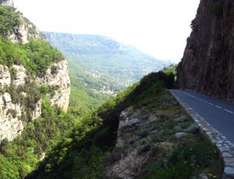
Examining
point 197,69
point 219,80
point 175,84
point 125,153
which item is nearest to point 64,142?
point 175,84

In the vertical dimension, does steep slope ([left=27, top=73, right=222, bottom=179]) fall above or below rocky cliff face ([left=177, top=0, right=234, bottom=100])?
below

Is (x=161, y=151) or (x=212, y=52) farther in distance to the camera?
(x=212, y=52)

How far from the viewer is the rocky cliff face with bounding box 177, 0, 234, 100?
157ft

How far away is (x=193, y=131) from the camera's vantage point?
906 inches

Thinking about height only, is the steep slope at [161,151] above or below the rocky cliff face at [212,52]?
below

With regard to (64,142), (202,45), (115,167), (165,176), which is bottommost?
(64,142)

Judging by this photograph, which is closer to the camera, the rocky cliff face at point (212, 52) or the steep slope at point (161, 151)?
the steep slope at point (161, 151)

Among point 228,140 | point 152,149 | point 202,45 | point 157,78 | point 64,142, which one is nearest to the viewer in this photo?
point 228,140

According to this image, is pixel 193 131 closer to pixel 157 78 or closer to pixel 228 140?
pixel 228 140

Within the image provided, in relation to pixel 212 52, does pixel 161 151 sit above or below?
below

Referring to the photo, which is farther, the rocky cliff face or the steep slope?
the rocky cliff face

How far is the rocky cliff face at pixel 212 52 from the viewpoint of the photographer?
47875 mm

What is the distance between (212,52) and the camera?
185ft

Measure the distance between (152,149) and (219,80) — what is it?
30.3 meters
